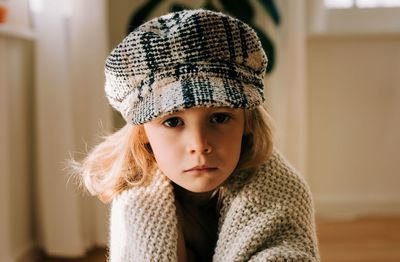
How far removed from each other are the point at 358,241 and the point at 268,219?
1.03 metres

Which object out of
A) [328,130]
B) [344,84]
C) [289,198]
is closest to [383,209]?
[328,130]

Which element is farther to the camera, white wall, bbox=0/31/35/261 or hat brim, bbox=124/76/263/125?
white wall, bbox=0/31/35/261

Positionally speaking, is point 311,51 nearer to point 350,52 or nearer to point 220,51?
point 350,52

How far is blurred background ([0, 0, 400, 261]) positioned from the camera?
130cm

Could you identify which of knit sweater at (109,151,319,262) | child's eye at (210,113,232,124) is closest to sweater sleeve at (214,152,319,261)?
knit sweater at (109,151,319,262)

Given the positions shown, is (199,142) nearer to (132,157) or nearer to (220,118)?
(220,118)

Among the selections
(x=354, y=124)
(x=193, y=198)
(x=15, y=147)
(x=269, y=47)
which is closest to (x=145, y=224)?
(x=193, y=198)

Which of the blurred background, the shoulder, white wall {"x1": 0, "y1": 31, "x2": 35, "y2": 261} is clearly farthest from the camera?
the blurred background

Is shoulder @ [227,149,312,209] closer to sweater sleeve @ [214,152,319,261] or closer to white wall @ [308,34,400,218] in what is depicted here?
sweater sleeve @ [214,152,319,261]

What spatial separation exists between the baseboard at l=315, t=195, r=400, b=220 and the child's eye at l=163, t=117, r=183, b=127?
1353mm

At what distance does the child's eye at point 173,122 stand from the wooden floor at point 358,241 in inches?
37.5

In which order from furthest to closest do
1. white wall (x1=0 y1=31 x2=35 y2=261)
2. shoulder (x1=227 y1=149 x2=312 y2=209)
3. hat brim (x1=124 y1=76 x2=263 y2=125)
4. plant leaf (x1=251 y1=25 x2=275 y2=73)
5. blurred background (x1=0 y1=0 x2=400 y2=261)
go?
1. plant leaf (x1=251 y1=25 x2=275 y2=73)
2. blurred background (x1=0 y1=0 x2=400 y2=261)
3. white wall (x1=0 y1=31 x2=35 y2=261)
4. shoulder (x1=227 y1=149 x2=312 y2=209)
5. hat brim (x1=124 y1=76 x2=263 y2=125)

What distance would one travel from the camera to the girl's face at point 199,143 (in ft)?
1.81


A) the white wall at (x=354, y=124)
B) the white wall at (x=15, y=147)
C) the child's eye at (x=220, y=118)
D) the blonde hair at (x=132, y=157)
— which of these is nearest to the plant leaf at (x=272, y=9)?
the white wall at (x=354, y=124)
